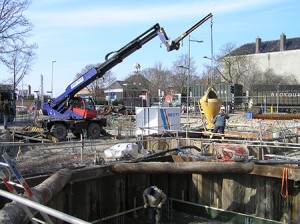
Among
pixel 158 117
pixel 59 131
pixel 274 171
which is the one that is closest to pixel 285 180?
pixel 274 171

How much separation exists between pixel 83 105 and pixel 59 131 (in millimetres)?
2180

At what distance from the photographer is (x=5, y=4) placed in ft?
113

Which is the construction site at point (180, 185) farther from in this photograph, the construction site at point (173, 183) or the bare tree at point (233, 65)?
the bare tree at point (233, 65)

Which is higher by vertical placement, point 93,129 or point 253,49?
point 253,49

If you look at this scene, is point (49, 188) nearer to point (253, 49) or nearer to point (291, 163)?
point (291, 163)

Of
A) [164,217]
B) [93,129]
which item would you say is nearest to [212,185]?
[164,217]

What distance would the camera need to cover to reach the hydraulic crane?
19812mm

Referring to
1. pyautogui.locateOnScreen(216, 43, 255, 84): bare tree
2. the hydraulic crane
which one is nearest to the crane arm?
the hydraulic crane

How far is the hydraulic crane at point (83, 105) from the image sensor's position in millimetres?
19812

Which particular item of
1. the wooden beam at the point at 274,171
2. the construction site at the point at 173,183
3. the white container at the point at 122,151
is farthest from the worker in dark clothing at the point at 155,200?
the wooden beam at the point at 274,171

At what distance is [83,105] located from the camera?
2164 centimetres

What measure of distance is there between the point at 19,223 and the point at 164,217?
272 inches

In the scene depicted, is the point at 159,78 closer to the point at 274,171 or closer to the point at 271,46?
the point at 271,46

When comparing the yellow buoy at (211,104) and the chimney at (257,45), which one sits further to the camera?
the chimney at (257,45)
